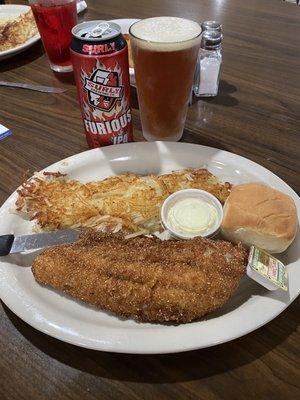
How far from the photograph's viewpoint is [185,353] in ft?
2.66

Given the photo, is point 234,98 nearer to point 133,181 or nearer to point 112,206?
point 133,181

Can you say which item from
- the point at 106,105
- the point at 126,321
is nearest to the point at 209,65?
the point at 106,105

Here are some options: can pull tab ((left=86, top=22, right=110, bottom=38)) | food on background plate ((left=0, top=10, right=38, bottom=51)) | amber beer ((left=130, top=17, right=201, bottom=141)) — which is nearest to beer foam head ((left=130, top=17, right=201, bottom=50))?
amber beer ((left=130, top=17, right=201, bottom=141))

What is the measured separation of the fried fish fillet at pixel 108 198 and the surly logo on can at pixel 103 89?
0.24 meters

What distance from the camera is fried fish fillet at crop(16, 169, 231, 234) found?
1103mm

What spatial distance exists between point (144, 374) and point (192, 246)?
317 mm

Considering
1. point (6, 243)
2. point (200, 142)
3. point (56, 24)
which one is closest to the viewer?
point (6, 243)

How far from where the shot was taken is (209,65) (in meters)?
1.49

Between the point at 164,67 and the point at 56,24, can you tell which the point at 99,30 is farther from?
the point at 56,24

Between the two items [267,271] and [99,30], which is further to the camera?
[99,30]

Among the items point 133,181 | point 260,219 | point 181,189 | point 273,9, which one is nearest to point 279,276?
point 260,219

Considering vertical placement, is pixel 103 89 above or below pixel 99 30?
below

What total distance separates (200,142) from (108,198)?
1.47ft

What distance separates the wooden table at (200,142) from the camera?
0.77 m
